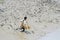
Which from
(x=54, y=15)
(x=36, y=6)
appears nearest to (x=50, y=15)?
(x=54, y=15)

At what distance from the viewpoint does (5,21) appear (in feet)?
34.5

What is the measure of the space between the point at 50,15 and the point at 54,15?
0.62 ft

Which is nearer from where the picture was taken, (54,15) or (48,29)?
(48,29)

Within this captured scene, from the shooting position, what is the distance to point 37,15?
11.3m

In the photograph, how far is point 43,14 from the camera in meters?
11.4

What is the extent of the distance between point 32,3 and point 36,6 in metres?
0.40

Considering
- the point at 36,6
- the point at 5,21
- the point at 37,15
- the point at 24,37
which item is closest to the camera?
the point at 24,37

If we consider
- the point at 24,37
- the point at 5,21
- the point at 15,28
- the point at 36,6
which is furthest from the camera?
the point at 36,6

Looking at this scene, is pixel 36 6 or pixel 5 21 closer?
pixel 5 21

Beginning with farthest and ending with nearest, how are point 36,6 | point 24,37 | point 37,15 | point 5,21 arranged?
point 36,6 → point 37,15 → point 5,21 → point 24,37

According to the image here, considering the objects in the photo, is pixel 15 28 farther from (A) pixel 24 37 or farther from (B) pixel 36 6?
(B) pixel 36 6

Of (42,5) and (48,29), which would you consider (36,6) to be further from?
(48,29)

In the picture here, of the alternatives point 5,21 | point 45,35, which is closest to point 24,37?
point 45,35

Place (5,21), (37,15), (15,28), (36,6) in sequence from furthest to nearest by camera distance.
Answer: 1. (36,6)
2. (37,15)
3. (5,21)
4. (15,28)
